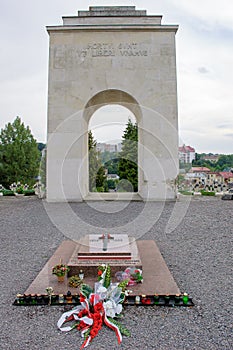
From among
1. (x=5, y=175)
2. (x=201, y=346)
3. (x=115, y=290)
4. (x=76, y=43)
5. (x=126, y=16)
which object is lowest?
(x=201, y=346)

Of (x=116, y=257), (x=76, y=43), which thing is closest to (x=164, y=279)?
(x=116, y=257)

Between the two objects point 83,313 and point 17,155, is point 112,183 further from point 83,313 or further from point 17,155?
point 17,155

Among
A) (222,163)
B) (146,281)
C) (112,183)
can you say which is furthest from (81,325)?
(222,163)

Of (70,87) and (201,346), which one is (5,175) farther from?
(201,346)

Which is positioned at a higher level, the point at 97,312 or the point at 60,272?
the point at 60,272

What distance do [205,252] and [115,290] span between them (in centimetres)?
266

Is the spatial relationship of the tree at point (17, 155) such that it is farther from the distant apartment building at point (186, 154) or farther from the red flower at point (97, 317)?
the red flower at point (97, 317)

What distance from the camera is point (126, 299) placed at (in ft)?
11.1

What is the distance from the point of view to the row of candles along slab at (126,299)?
3.35 m

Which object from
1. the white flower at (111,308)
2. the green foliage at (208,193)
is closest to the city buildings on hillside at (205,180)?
the green foliage at (208,193)

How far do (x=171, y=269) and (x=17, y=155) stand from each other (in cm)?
3075

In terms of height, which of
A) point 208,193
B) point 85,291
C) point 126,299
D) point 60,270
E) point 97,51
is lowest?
point 126,299

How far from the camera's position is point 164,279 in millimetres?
3840

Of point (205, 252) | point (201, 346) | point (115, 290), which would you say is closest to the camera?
point (201, 346)
